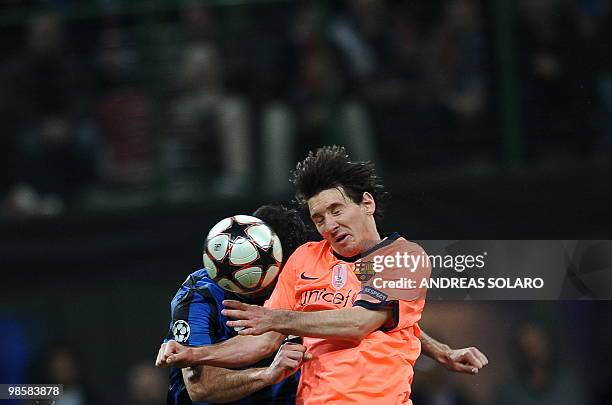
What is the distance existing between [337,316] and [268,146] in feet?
14.7

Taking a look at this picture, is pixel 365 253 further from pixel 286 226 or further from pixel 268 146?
pixel 268 146

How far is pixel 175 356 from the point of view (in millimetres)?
5020

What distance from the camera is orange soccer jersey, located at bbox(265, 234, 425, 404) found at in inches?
200

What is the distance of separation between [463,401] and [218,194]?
2636 mm

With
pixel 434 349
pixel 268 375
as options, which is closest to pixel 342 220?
pixel 268 375

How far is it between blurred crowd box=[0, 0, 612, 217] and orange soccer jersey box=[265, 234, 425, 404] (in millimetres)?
3851

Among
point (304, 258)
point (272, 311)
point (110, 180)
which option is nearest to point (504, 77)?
point (110, 180)

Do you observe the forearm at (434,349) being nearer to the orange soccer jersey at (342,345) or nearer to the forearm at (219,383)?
the orange soccer jersey at (342,345)

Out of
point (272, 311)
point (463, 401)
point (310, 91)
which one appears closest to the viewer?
point (272, 311)

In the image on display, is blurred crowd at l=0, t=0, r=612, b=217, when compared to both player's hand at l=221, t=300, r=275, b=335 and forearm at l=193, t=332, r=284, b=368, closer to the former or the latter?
forearm at l=193, t=332, r=284, b=368

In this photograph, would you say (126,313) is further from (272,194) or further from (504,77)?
(504,77)

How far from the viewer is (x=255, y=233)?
544 cm

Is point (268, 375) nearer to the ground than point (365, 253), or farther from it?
nearer to the ground

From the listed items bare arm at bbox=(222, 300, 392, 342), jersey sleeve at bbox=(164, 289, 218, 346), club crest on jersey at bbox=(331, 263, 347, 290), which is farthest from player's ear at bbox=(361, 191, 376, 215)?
jersey sleeve at bbox=(164, 289, 218, 346)
